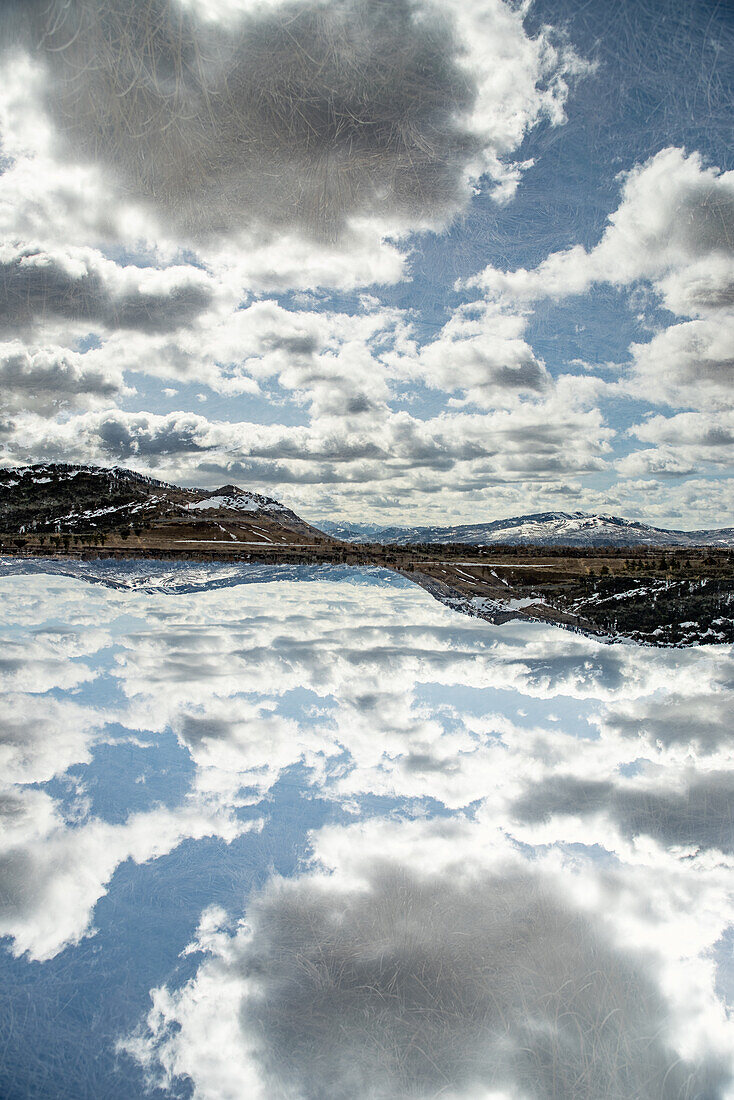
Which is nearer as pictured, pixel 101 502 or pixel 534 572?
pixel 534 572

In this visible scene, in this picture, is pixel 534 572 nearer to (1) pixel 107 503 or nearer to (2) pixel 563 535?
(2) pixel 563 535

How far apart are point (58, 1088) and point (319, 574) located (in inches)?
156

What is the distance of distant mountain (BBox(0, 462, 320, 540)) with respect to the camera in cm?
557

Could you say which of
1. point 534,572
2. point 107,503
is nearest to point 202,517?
point 107,503

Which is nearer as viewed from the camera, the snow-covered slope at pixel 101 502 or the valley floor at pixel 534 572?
the valley floor at pixel 534 572

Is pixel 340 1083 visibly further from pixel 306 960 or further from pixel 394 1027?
pixel 306 960

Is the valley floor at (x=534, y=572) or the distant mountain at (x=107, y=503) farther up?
the distant mountain at (x=107, y=503)

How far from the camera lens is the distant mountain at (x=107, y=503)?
18.3 feet

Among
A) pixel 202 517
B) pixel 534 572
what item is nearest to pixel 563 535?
pixel 534 572

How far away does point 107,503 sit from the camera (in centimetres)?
686

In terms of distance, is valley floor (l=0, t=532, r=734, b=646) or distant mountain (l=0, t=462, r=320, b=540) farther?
distant mountain (l=0, t=462, r=320, b=540)

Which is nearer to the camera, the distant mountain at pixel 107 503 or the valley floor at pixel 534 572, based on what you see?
the valley floor at pixel 534 572

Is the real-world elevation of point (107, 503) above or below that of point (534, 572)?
above

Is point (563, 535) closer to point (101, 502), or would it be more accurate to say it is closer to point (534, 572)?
point (534, 572)
